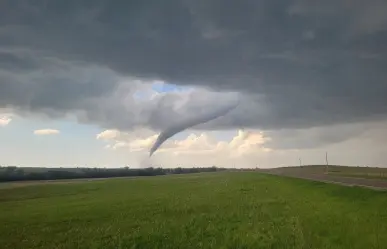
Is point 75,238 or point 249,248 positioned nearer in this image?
point 249,248

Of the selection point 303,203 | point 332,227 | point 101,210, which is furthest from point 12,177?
point 332,227

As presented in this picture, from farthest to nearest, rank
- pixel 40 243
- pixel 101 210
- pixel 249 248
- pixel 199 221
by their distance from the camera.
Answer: pixel 101 210 → pixel 199 221 → pixel 40 243 → pixel 249 248

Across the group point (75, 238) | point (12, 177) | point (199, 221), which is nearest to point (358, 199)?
point (199, 221)

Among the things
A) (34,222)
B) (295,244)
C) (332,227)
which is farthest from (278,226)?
(34,222)

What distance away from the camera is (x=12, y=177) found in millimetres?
143875

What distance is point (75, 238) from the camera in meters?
27.9

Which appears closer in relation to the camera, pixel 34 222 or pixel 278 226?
pixel 278 226

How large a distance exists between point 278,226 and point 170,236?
699 cm

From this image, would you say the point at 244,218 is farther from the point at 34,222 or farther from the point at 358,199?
the point at 34,222

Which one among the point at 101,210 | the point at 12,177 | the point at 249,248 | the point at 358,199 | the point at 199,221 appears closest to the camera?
the point at 249,248

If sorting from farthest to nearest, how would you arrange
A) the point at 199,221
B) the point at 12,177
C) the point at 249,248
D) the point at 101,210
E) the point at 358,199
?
1. the point at 12,177
2. the point at 101,210
3. the point at 358,199
4. the point at 199,221
5. the point at 249,248

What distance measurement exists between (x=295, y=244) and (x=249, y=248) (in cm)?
244

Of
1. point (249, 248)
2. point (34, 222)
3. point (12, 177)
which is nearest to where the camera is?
point (249, 248)

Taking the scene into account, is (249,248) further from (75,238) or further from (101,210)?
(101,210)
